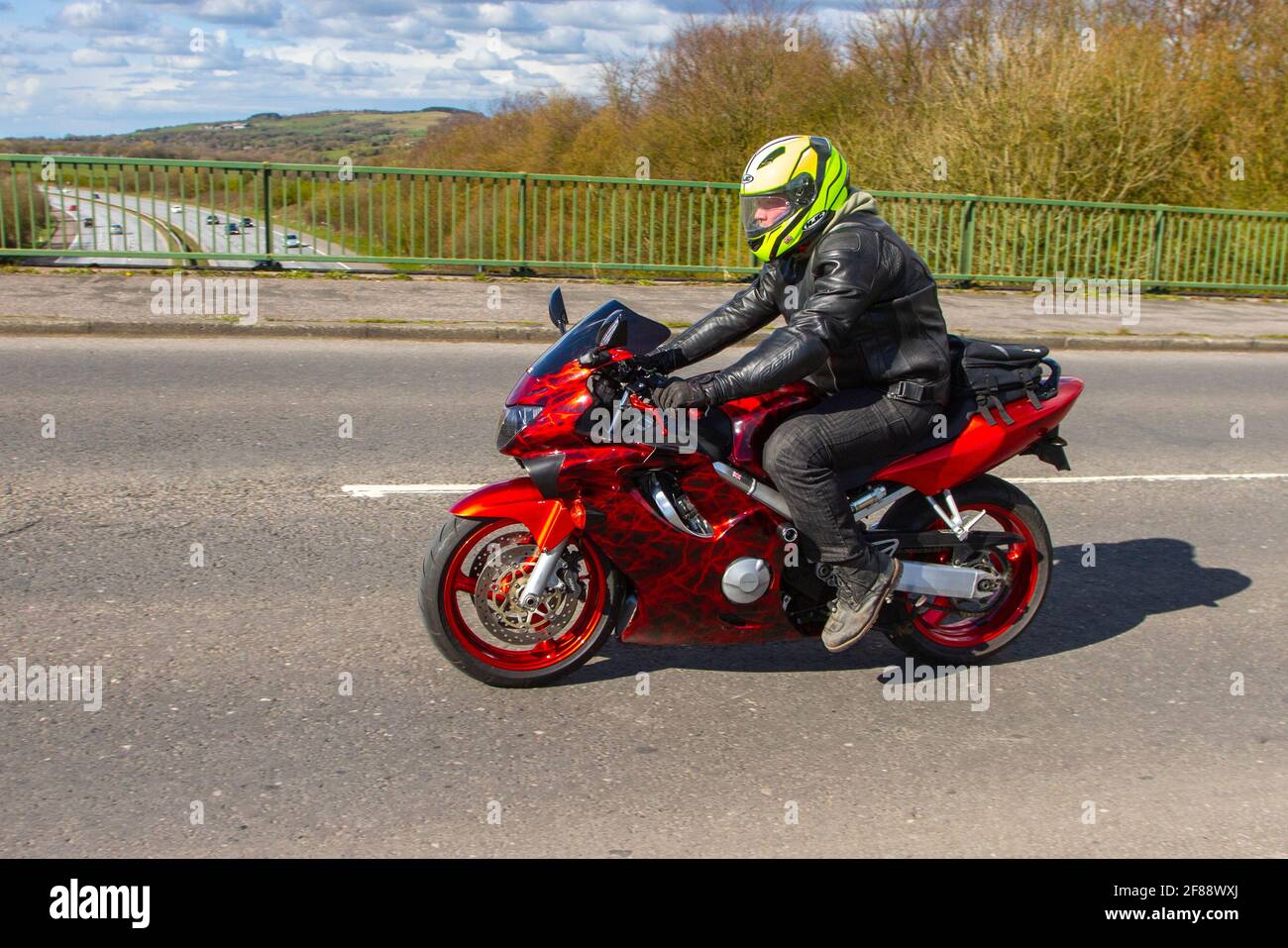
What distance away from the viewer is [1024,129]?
21328mm

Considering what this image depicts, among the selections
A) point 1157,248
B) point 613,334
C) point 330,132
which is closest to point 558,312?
point 613,334

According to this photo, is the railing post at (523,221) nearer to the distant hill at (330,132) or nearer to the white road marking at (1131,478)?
the white road marking at (1131,478)

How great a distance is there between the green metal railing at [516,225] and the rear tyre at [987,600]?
11.6 meters

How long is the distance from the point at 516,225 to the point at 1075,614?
11943 millimetres

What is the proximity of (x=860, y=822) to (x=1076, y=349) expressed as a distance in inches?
442

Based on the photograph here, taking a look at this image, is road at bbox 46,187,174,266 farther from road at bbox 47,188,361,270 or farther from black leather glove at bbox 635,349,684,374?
black leather glove at bbox 635,349,684,374

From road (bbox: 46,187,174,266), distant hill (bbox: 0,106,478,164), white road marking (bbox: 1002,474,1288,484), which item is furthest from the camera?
distant hill (bbox: 0,106,478,164)

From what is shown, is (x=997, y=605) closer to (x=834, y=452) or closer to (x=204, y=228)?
(x=834, y=452)

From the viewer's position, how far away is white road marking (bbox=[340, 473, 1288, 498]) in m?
7.01

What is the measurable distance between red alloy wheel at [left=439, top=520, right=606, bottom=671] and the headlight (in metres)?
0.31

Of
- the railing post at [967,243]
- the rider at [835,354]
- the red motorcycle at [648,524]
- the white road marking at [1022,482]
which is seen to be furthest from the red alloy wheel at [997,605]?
the railing post at [967,243]

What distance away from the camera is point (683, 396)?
13.6 ft

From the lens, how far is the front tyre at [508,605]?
4445mm

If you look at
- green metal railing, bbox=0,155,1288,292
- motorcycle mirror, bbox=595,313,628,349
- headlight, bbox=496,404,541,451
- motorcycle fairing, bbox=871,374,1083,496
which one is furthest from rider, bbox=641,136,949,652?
green metal railing, bbox=0,155,1288,292
